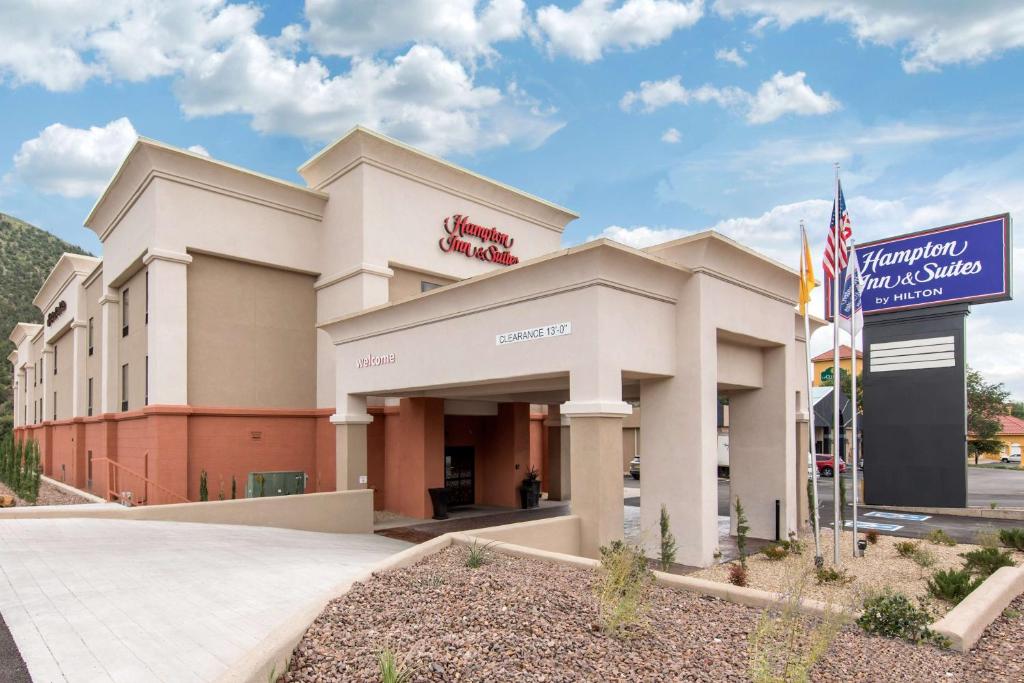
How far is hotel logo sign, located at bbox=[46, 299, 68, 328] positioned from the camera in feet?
123

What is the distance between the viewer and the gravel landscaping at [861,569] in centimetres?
1216

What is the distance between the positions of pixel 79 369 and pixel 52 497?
853 cm

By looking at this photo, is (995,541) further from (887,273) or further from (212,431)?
(212,431)

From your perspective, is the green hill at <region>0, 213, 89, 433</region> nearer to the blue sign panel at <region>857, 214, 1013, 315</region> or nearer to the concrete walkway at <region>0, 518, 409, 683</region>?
the concrete walkway at <region>0, 518, 409, 683</region>

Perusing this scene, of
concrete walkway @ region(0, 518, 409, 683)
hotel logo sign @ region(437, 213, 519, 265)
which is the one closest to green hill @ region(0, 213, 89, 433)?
hotel logo sign @ region(437, 213, 519, 265)

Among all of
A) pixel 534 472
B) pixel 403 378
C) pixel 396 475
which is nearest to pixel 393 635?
pixel 403 378

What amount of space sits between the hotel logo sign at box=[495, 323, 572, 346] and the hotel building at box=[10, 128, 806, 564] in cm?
4

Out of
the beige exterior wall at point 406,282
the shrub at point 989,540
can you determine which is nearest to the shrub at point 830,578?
the shrub at point 989,540

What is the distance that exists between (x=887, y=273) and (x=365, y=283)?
1950cm

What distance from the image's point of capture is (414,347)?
17.9 meters

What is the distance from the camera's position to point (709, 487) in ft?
48.0

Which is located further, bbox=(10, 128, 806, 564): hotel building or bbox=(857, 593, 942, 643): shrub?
bbox=(10, 128, 806, 564): hotel building

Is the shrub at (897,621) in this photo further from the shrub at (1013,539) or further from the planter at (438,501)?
the planter at (438,501)

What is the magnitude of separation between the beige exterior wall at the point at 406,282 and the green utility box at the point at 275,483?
6998 mm
